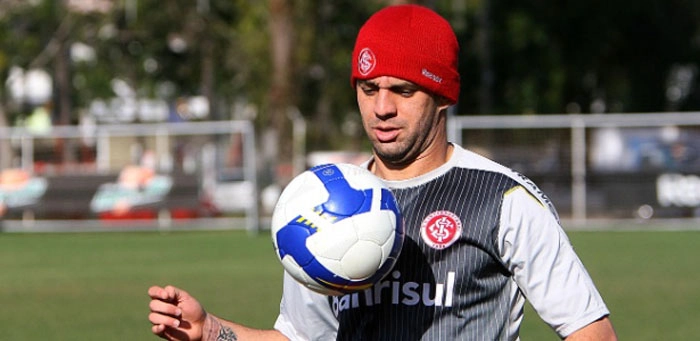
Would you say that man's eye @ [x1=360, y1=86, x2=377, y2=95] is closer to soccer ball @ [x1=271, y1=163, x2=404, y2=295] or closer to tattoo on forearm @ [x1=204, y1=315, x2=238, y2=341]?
soccer ball @ [x1=271, y1=163, x2=404, y2=295]

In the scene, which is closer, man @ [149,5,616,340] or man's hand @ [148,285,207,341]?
man @ [149,5,616,340]

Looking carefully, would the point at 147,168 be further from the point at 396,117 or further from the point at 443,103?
the point at 396,117

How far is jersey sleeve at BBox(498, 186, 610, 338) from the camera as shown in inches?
158

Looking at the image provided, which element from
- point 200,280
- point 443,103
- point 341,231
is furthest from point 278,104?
point 341,231

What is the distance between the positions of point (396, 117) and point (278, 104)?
98.0ft

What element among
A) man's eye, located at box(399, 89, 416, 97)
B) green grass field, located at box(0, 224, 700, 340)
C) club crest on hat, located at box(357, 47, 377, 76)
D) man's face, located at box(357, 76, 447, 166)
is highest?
club crest on hat, located at box(357, 47, 377, 76)

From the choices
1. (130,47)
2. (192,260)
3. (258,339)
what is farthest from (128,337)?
(130,47)

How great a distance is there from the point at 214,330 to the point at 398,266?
63cm

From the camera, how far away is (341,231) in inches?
158

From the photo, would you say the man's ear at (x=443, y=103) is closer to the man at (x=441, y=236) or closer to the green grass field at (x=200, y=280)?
the man at (x=441, y=236)

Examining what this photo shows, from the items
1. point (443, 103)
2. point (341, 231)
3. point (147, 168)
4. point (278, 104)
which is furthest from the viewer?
point (278, 104)

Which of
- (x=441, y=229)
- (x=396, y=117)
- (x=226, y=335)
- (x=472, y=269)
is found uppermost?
(x=396, y=117)

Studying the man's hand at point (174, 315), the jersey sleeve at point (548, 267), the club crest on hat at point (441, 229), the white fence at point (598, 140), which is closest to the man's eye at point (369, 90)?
the club crest on hat at point (441, 229)

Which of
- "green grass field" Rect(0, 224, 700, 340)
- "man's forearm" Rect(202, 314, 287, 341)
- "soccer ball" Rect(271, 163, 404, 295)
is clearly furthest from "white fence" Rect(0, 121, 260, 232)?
"soccer ball" Rect(271, 163, 404, 295)
